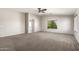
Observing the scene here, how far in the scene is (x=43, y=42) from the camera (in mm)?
2098

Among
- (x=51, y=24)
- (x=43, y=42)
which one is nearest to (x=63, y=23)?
(x=51, y=24)

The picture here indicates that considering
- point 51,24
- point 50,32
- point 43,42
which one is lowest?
point 43,42

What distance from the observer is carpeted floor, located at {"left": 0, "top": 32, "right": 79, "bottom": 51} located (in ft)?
6.16

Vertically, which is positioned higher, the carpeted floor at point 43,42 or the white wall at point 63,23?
the white wall at point 63,23

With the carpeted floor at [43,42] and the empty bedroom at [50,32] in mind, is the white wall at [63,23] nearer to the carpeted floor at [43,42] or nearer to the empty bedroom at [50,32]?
the empty bedroom at [50,32]

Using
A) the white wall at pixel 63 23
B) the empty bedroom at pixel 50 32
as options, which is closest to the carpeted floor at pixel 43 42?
the empty bedroom at pixel 50 32

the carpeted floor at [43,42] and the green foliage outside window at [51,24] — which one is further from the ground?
the green foliage outside window at [51,24]

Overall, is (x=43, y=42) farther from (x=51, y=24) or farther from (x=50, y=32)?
(x=51, y=24)

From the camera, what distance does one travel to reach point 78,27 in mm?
2023

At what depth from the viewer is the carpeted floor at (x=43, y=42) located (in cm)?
188
